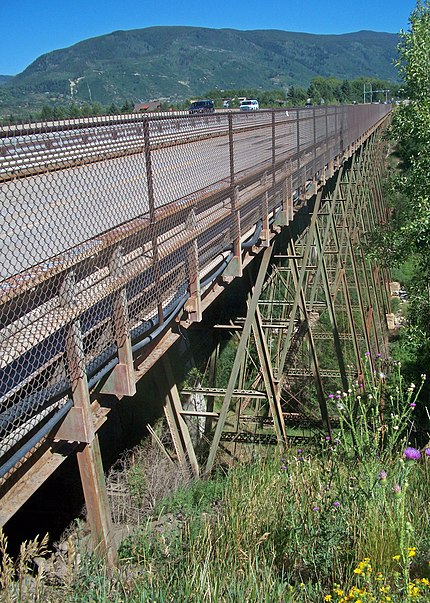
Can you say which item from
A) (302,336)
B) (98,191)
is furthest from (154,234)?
(302,336)

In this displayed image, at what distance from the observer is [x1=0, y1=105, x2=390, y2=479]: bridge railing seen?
274cm

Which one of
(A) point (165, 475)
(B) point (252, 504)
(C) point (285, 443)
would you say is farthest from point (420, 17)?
(B) point (252, 504)

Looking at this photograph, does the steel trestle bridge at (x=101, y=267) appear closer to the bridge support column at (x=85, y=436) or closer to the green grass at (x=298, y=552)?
the bridge support column at (x=85, y=436)

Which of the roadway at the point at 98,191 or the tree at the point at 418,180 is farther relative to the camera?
the tree at the point at 418,180

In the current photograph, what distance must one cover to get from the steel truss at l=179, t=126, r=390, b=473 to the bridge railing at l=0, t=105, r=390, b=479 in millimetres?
1397

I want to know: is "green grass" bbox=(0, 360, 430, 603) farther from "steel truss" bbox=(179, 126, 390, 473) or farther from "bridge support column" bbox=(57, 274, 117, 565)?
"steel truss" bbox=(179, 126, 390, 473)

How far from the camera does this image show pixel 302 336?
1285cm

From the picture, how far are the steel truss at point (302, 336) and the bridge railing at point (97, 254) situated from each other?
4.58ft

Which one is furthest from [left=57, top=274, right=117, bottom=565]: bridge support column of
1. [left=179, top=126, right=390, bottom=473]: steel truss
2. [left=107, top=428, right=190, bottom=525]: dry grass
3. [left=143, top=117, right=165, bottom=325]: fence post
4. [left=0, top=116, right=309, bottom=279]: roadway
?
[left=179, top=126, right=390, bottom=473]: steel truss

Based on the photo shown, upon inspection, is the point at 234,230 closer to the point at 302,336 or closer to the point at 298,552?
the point at 298,552

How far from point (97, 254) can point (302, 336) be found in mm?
9945

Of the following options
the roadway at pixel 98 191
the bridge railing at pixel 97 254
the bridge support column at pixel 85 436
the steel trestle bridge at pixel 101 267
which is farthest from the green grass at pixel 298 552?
the roadway at pixel 98 191

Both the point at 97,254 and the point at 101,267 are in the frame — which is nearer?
the point at 97,254

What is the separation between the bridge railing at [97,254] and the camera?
2.74 m
